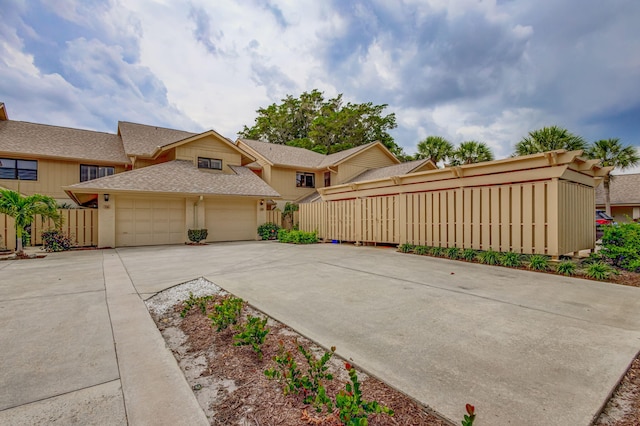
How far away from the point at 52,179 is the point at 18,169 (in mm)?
1386

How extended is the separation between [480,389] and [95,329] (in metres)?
4.08

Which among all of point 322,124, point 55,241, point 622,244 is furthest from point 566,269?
point 322,124

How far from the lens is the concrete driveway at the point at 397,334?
2.01 metres

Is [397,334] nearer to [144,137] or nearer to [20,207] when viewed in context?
[20,207]

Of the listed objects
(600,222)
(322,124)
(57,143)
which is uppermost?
(322,124)

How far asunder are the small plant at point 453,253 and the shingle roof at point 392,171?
8.53m

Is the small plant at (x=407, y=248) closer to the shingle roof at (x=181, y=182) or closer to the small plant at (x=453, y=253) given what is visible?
the small plant at (x=453, y=253)

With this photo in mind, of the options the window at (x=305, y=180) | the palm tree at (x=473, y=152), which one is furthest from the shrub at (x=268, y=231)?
the palm tree at (x=473, y=152)

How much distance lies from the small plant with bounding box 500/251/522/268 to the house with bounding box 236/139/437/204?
35.2 ft

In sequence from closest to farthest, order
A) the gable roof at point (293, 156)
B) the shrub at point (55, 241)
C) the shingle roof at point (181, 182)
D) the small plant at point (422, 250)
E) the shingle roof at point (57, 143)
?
the small plant at point (422, 250)
the shrub at point (55, 241)
the shingle roof at point (181, 182)
the shingle roof at point (57, 143)
the gable roof at point (293, 156)

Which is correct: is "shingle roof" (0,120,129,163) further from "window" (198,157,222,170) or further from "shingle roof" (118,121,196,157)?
"window" (198,157,222,170)

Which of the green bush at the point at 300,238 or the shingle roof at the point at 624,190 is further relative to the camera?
the shingle roof at the point at 624,190

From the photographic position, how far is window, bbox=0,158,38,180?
1382 centimetres

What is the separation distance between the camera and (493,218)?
7.91 metres
